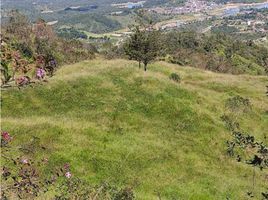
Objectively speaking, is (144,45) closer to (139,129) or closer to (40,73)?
(139,129)

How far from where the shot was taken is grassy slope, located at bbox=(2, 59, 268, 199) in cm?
2153

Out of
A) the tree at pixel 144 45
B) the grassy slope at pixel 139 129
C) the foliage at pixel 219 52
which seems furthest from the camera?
the foliage at pixel 219 52

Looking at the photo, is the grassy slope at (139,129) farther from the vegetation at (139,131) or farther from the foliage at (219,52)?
the foliage at (219,52)

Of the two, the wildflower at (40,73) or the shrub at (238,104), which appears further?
the shrub at (238,104)

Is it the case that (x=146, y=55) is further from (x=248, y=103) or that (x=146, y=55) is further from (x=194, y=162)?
(x=194, y=162)

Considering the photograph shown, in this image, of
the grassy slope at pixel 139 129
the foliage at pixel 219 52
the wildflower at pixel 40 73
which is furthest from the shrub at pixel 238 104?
the foliage at pixel 219 52

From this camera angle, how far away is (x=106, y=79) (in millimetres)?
32719

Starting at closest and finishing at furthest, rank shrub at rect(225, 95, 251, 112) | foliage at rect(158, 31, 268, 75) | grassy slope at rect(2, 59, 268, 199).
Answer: grassy slope at rect(2, 59, 268, 199) → shrub at rect(225, 95, 251, 112) → foliage at rect(158, 31, 268, 75)

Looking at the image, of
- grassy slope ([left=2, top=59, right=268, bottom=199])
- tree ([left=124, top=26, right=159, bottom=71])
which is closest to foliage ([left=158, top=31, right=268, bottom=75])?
tree ([left=124, top=26, right=159, bottom=71])

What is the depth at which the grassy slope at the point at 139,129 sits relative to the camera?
70.6 ft

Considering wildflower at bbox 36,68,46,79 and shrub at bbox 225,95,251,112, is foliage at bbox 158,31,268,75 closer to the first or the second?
shrub at bbox 225,95,251,112

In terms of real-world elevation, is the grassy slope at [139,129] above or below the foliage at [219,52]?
above

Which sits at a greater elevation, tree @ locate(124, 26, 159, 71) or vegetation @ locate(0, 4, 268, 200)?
tree @ locate(124, 26, 159, 71)

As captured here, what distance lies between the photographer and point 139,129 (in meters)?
26.4
